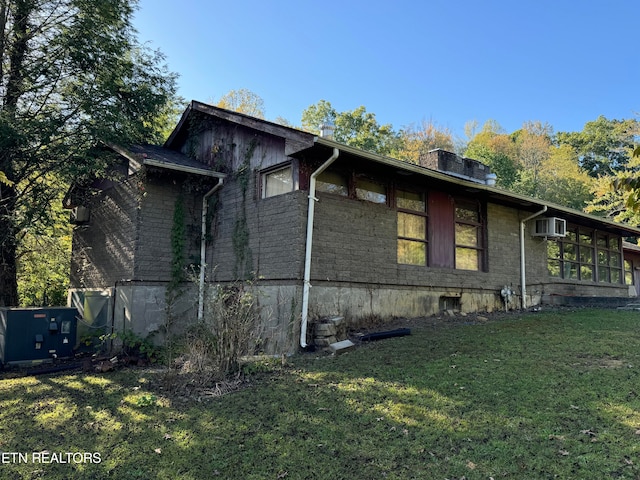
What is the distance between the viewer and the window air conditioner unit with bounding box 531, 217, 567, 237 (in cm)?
1294

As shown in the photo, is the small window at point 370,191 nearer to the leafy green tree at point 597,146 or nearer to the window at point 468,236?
the window at point 468,236

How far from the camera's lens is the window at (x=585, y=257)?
14516 mm

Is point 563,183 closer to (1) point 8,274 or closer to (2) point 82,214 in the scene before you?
(2) point 82,214

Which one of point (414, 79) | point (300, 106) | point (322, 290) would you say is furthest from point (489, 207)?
point (300, 106)

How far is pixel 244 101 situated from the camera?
96.9 feet

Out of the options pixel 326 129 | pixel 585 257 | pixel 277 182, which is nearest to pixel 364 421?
pixel 277 182

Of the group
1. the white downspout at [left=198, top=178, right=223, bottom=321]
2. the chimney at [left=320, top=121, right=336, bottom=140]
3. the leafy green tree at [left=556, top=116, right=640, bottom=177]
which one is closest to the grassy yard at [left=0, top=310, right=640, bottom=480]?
the white downspout at [left=198, top=178, right=223, bottom=321]

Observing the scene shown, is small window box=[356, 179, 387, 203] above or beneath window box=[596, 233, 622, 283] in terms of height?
above

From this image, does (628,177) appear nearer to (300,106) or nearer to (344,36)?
(344,36)

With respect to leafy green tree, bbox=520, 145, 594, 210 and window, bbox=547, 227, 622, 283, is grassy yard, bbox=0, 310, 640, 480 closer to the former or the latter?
window, bbox=547, 227, 622, 283

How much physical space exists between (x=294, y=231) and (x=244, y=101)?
2327 cm

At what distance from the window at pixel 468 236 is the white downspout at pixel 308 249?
4433mm

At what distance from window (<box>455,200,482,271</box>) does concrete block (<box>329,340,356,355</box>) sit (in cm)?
448

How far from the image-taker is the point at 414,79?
87.5 ft
